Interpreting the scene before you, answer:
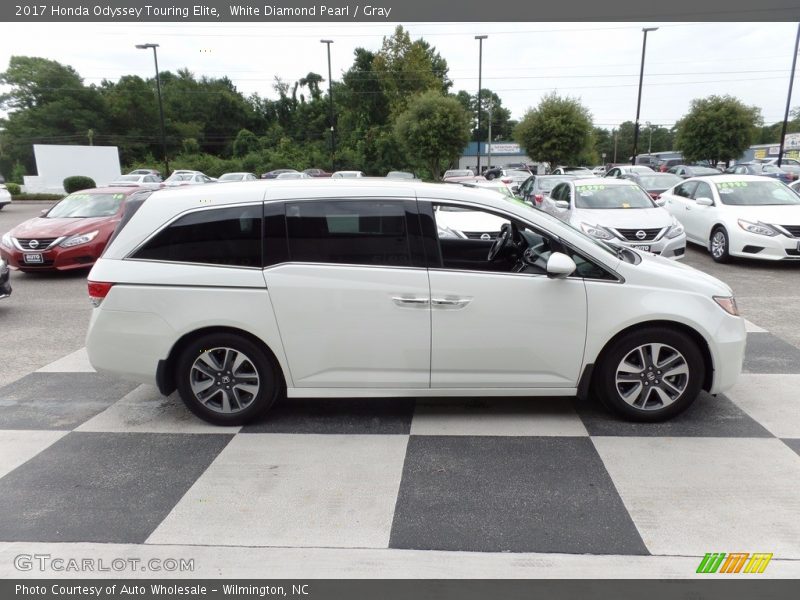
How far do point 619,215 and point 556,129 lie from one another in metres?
22.7

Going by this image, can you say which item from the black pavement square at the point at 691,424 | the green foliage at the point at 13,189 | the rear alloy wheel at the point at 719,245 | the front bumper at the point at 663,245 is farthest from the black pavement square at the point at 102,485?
the green foliage at the point at 13,189

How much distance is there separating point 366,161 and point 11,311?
144ft

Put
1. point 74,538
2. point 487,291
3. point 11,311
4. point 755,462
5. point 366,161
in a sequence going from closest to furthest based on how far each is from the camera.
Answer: point 74,538 → point 755,462 → point 487,291 → point 11,311 → point 366,161

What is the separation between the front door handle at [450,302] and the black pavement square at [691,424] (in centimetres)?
132

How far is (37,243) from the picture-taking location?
392 inches

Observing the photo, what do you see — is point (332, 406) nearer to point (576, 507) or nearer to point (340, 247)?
point (340, 247)

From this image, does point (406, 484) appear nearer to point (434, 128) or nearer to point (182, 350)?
point (182, 350)

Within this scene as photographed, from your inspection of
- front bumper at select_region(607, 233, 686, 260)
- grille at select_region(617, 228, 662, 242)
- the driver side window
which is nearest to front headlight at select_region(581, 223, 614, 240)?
front bumper at select_region(607, 233, 686, 260)

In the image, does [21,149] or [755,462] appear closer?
[755,462]

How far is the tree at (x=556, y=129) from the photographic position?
31109 millimetres

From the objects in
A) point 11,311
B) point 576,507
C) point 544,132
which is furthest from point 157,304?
point 544,132

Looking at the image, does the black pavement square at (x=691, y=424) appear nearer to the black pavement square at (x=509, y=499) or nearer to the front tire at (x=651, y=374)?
the front tire at (x=651, y=374)

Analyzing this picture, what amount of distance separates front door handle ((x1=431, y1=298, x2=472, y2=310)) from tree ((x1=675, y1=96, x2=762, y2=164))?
107 feet

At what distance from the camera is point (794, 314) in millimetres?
7082
